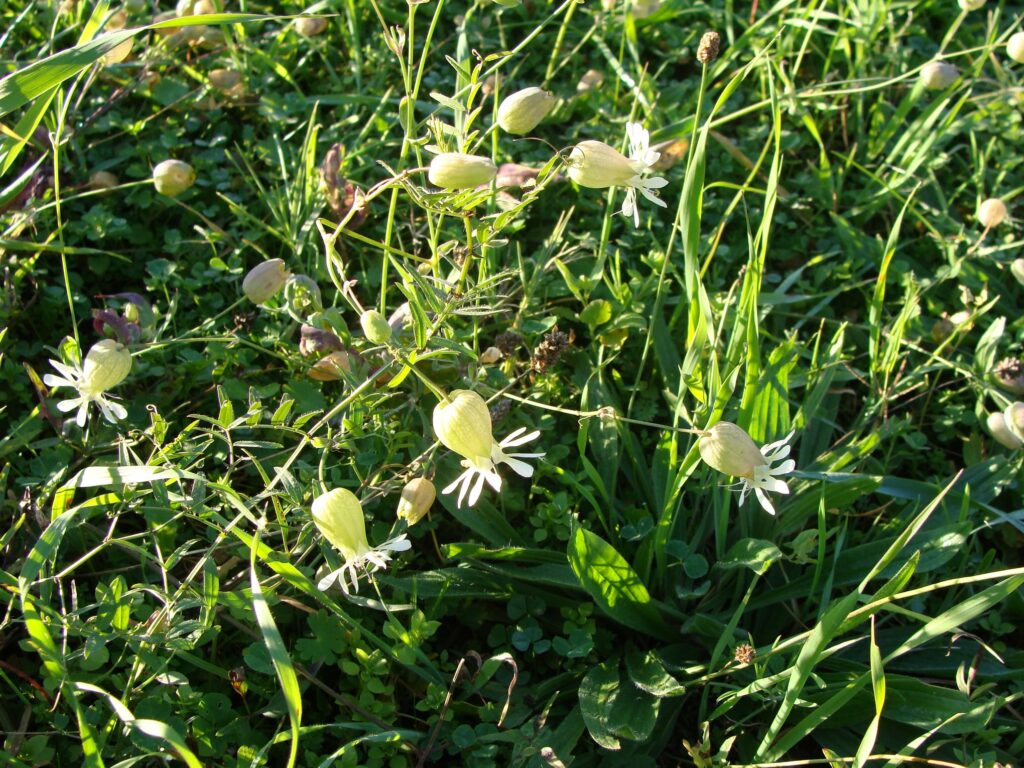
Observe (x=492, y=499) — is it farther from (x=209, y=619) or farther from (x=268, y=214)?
(x=268, y=214)

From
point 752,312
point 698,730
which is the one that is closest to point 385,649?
point 698,730

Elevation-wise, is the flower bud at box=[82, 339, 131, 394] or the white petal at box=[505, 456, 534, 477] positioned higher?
the flower bud at box=[82, 339, 131, 394]

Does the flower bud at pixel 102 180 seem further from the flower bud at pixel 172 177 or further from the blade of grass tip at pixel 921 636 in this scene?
the blade of grass tip at pixel 921 636

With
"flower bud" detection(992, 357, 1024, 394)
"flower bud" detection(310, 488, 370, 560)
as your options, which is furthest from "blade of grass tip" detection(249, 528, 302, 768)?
"flower bud" detection(992, 357, 1024, 394)

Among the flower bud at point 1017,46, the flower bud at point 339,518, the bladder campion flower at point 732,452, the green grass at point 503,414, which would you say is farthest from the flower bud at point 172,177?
the flower bud at point 1017,46

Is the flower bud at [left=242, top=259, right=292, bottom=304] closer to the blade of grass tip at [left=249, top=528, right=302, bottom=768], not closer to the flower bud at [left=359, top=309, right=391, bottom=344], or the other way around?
the flower bud at [left=359, top=309, right=391, bottom=344]
